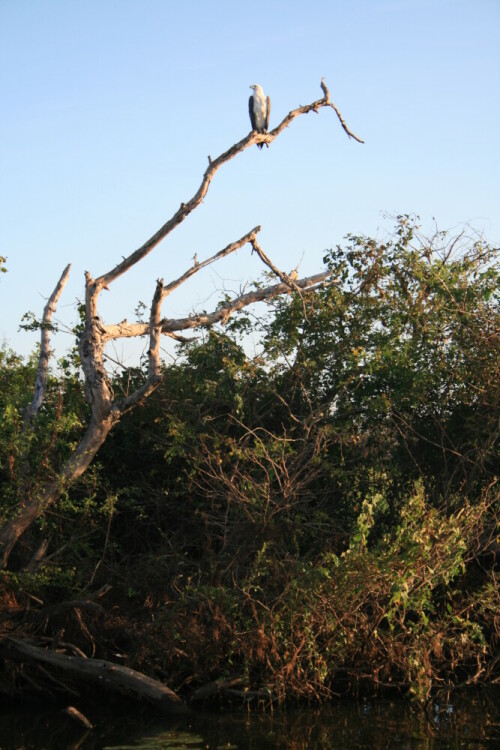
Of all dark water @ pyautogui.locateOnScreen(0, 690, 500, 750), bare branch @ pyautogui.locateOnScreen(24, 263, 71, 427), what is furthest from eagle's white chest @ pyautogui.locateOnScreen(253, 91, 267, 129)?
dark water @ pyautogui.locateOnScreen(0, 690, 500, 750)

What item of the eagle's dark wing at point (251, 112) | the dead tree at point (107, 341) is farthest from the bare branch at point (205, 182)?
the eagle's dark wing at point (251, 112)

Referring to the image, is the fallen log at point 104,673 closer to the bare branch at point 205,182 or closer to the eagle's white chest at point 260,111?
the bare branch at point 205,182

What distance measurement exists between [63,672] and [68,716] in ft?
2.04

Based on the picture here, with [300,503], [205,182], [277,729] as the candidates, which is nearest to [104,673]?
[277,729]

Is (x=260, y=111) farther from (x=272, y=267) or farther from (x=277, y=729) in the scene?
(x=277, y=729)

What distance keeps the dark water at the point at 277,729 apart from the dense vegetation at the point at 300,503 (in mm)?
282

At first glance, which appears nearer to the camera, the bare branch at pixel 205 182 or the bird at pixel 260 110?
the bare branch at pixel 205 182

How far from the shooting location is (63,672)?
8891 mm

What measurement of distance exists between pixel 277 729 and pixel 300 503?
104 inches

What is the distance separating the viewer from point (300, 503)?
9.80 metres

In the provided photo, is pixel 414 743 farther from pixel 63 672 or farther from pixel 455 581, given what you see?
pixel 63 672

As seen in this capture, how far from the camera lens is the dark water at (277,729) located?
7.47 meters

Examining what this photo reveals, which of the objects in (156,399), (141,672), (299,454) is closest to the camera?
(141,672)

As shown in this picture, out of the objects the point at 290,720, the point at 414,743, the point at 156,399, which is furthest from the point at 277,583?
the point at 156,399
